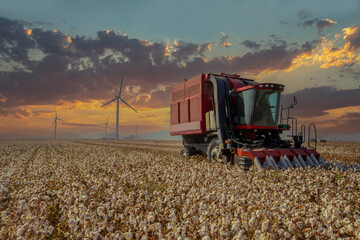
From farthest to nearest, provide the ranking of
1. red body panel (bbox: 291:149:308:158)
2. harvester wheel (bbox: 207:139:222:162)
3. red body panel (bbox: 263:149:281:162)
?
harvester wheel (bbox: 207:139:222:162) < red body panel (bbox: 291:149:308:158) < red body panel (bbox: 263:149:281:162)

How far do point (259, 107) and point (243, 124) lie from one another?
1157 mm

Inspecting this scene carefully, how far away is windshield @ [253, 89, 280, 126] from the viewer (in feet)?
46.0

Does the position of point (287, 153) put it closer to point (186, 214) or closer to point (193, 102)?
point (193, 102)

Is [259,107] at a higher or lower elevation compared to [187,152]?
higher

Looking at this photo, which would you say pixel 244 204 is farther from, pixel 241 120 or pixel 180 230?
pixel 241 120

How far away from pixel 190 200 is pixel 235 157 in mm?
6837

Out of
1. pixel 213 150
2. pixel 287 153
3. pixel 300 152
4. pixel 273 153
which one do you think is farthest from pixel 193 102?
pixel 300 152

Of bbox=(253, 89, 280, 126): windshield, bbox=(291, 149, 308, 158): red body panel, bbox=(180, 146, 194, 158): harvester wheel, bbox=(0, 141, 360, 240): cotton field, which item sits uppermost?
bbox=(253, 89, 280, 126): windshield

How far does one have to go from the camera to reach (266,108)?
14.3 m

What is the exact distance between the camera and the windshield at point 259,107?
14.0 metres

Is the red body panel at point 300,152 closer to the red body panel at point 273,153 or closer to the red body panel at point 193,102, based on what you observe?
the red body panel at point 273,153

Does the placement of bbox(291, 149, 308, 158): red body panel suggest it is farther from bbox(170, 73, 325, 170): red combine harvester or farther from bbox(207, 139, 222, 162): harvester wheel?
bbox(207, 139, 222, 162): harvester wheel

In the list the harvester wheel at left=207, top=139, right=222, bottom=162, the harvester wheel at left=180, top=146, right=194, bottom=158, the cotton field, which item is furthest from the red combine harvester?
the cotton field

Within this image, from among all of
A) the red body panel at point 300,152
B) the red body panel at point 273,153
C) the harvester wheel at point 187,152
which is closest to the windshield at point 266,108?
the red body panel at point 300,152
